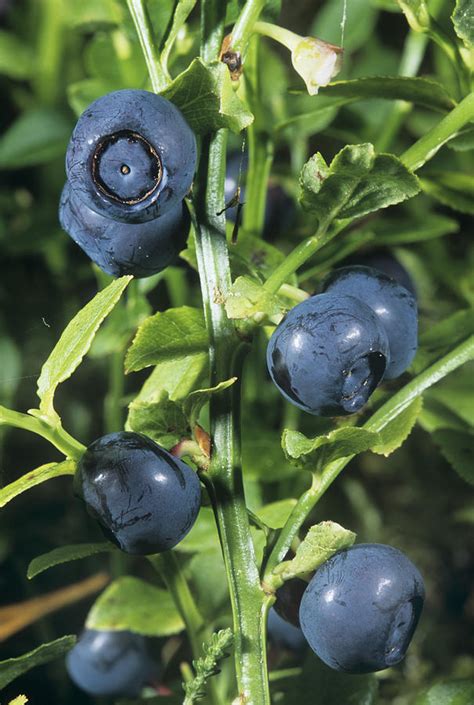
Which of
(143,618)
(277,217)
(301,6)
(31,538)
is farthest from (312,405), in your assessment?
(301,6)

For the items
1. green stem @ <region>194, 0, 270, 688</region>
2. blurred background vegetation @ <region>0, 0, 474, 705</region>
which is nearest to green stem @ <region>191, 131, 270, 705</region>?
green stem @ <region>194, 0, 270, 688</region>

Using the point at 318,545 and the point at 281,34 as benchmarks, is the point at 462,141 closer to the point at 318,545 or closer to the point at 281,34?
the point at 281,34

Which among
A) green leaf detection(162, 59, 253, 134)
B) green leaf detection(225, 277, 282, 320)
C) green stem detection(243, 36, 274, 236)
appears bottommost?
green leaf detection(225, 277, 282, 320)

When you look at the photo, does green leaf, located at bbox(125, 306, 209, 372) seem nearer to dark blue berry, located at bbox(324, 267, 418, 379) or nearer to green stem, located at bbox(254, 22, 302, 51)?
dark blue berry, located at bbox(324, 267, 418, 379)

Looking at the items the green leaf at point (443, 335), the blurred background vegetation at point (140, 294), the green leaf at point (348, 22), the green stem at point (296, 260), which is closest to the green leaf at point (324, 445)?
the green stem at point (296, 260)

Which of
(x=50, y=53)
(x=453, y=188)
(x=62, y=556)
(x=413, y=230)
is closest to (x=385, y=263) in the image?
(x=413, y=230)

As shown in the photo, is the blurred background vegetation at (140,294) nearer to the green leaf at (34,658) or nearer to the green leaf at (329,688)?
the green leaf at (329,688)
